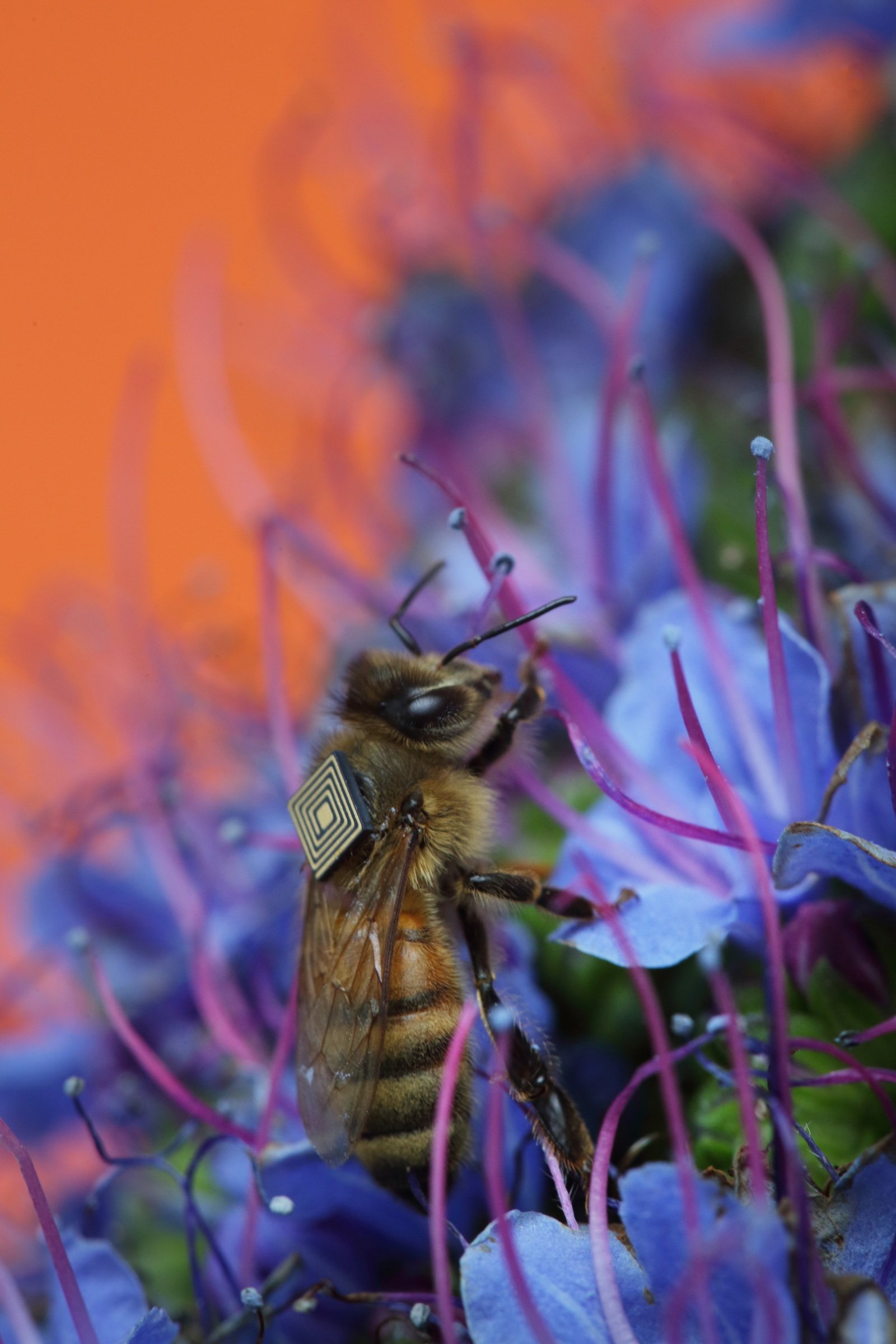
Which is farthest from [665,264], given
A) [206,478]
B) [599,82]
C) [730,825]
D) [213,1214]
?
[206,478]

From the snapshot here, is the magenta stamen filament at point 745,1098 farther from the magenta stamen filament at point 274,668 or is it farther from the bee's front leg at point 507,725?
the magenta stamen filament at point 274,668

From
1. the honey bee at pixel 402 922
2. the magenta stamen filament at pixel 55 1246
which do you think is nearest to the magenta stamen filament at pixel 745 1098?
the honey bee at pixel 402 922

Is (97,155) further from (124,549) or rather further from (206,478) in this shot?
(124,549)

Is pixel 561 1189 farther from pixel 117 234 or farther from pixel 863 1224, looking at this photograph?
pixel 117 234

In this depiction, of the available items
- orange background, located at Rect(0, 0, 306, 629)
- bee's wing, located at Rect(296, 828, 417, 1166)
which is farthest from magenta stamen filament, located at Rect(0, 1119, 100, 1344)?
orange background, located at Rect(0, 0, 306, 629)

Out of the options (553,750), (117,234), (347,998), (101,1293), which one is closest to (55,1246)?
(101,1293)
